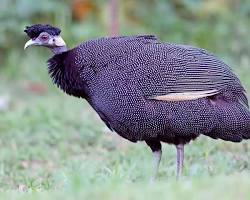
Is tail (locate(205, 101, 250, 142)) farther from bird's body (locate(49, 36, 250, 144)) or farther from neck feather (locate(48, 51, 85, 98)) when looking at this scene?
neck feather (locate(48, 51, 85, 98))

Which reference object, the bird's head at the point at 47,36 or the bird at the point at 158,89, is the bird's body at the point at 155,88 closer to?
the bird at the point at 158,89

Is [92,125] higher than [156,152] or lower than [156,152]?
lower

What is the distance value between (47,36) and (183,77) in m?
1.18

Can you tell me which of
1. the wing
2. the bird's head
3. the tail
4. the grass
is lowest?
the grass

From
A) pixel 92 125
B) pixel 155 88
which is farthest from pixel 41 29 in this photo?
pixel 92 125

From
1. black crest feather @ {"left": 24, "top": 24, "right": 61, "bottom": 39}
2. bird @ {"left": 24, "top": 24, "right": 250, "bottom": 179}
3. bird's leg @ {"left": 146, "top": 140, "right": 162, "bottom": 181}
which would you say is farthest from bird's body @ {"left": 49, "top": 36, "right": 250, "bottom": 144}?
black crest feather @ {"left": 24, "top": 24, "right": 61, "bottom": 39}

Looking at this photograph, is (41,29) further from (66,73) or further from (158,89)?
(158,89)

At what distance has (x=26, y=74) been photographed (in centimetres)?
1105

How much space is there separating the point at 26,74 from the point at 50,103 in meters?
1.42

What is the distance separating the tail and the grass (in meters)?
0.30

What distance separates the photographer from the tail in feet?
Answer: 19.7

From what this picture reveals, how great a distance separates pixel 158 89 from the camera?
591cm

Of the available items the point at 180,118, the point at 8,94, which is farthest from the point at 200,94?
the point at 8,94

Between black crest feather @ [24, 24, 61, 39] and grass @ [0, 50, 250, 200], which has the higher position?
black crest feather @ [24, 24, 61, 39]
